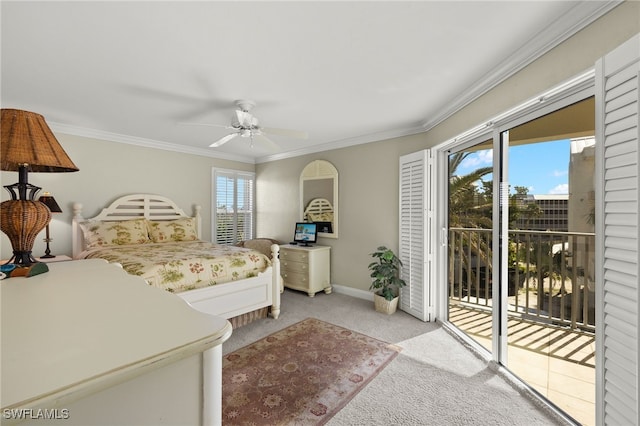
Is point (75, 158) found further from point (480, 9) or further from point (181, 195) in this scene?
point (480, 9)

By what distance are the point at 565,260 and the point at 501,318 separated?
73cm

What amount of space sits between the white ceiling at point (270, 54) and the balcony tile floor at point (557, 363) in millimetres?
1927

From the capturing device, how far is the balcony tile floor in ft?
5.91

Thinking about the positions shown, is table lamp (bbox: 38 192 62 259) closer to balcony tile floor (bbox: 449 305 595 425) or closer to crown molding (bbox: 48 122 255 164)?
crown molding (bbox: 48 122 255 164)

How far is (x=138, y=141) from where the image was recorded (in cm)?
426

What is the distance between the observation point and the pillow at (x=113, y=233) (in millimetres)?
3588

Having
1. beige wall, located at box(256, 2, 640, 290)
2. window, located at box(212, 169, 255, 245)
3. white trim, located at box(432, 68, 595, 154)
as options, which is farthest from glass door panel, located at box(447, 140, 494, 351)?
window, located at box(212, 169, 255, 245)

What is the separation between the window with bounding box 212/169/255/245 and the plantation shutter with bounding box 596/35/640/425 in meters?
5.08

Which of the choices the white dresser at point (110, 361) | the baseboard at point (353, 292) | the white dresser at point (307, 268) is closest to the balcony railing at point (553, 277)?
the baseboard at point (353, 292)

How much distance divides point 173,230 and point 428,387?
3.87m

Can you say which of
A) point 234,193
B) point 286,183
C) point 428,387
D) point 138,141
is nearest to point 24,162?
point 428,387

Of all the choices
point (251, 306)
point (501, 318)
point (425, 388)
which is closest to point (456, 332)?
point (501, 318)

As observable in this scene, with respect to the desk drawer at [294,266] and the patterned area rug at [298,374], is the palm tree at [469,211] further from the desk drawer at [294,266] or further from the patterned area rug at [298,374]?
the desk drawer at [294,266]

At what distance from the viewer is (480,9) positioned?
156 cm
